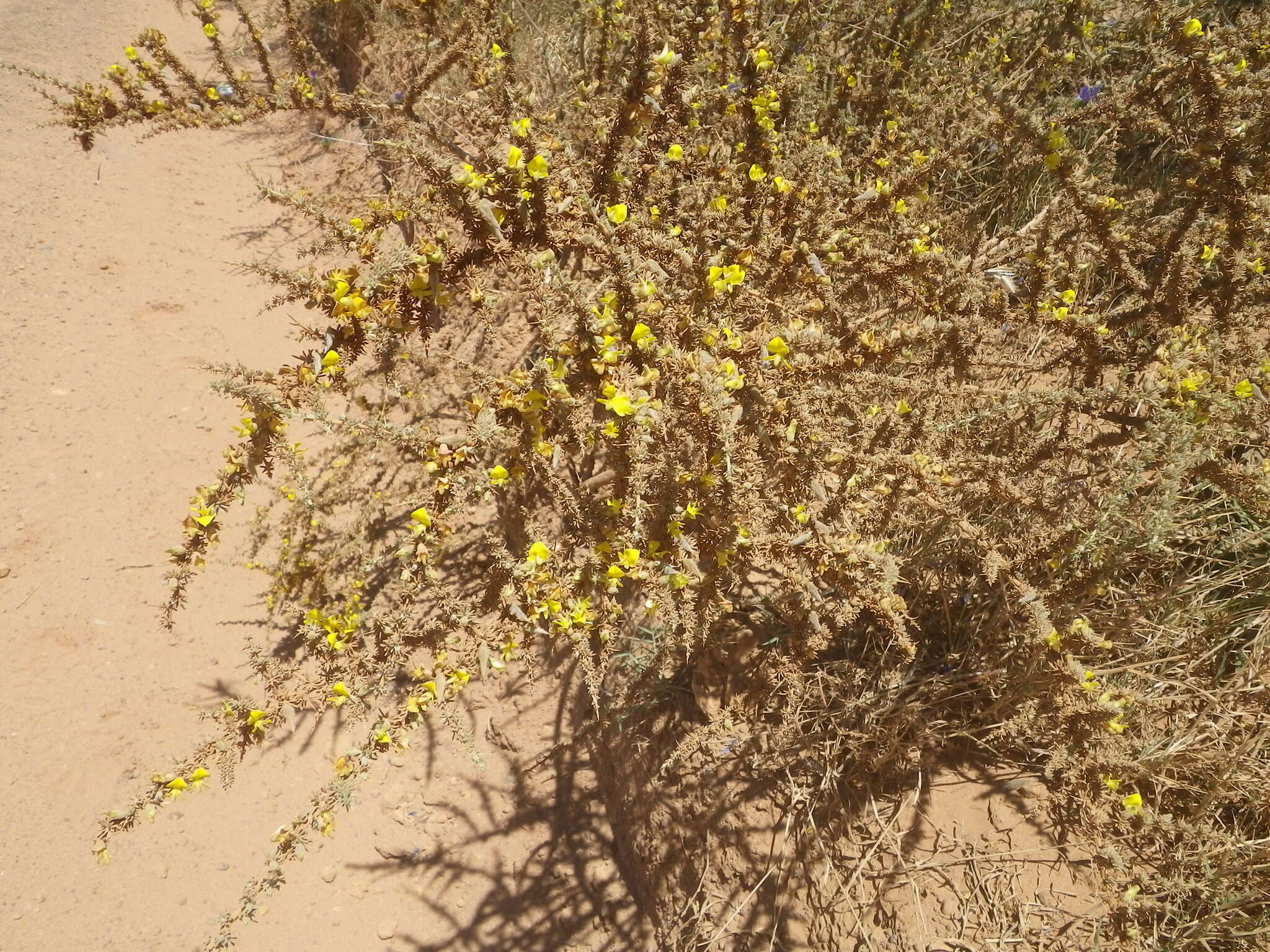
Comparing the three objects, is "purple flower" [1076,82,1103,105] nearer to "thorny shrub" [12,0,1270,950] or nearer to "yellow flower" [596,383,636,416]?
"thorny shrub" [12,0,1270,950]

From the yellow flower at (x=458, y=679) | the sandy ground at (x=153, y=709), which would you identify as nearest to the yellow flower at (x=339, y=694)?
the yellow flower at (x=458, y=679)

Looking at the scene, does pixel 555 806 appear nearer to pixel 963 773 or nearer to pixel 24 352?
pixel 963 773

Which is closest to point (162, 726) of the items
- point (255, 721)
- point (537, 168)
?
point (255, 721)

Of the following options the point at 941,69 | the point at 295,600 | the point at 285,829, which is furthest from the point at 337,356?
the point at 941,69

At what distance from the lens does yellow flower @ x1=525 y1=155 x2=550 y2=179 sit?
1279mm

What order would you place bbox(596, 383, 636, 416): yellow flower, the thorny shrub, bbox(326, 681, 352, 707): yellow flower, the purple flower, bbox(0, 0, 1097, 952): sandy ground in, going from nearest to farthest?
1. bbox(596, 383, 636, 416): yellow flower
2. the thorny shrub
3. bbox(326, 681, 352, 707): yellow flower
4. bbox(0, 0, 1097, 952): sandy ground
5. the purple flower

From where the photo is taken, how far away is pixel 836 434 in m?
1.71

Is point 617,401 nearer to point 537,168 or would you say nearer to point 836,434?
point 537,168

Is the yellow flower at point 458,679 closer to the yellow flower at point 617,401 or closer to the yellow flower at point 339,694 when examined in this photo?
the yellow flower at point 339,694

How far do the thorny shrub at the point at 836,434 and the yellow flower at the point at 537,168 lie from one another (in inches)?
1.4

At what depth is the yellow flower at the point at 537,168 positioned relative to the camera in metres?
1.28

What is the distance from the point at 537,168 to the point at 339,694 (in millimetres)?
1238

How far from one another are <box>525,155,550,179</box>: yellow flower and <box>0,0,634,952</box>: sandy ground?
2.08 metres

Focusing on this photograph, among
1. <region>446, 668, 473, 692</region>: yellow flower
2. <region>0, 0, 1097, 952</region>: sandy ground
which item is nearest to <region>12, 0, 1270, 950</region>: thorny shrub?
<region>446, 668, 473, 692</region>: yellow flower
